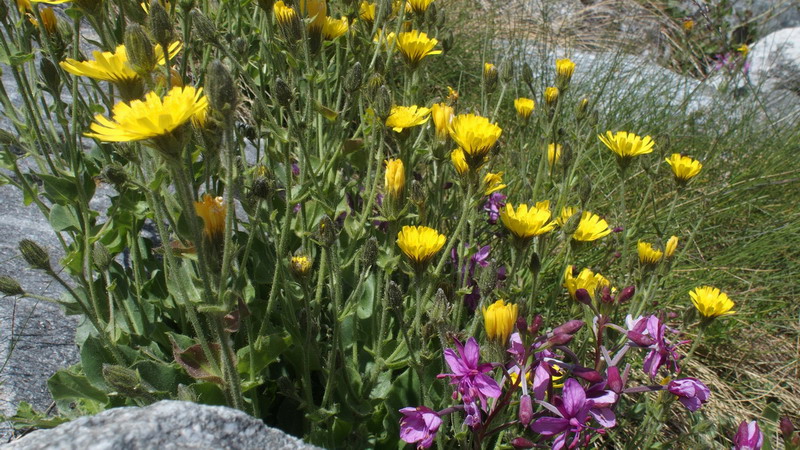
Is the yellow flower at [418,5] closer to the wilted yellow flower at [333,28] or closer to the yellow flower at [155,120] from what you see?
the wilted yellow flower at [333,28]

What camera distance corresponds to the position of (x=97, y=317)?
5.66 ft

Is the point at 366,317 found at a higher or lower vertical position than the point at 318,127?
lower

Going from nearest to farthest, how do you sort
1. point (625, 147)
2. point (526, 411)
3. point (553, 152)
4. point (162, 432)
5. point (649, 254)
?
1. point (162, 432)
2. point (526, 411)
3. point (649, 254)
4. point (625, 147)
5. point (553, 152)

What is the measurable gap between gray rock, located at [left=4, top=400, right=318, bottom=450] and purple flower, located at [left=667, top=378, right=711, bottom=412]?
3.00ft

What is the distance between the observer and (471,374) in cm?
137

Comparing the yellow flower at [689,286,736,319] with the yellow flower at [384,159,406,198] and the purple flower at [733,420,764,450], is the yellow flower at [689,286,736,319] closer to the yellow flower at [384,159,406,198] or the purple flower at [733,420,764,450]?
the purple flower at [733,420,764,450]

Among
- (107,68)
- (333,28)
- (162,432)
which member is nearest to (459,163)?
(333,28)

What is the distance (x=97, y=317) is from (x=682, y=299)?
2534 millimetres

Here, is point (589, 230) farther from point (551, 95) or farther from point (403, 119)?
point (403, 119)

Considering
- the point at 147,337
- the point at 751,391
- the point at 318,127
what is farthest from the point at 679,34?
the point at 147,337

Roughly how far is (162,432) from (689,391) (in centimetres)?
117

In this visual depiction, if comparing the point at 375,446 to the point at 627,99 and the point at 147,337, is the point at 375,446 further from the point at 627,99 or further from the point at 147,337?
the point at 627,99

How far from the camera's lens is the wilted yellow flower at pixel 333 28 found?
6.95 feet

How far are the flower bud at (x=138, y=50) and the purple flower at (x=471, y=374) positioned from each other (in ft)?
2.91
